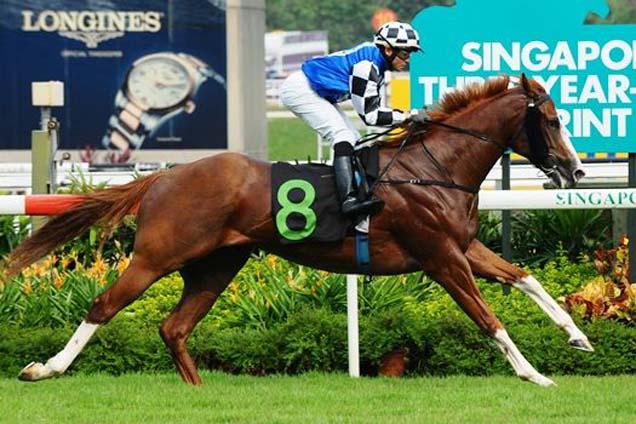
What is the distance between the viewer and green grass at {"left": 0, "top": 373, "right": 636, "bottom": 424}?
724 cm

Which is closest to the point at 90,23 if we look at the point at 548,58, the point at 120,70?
the point at 120,70

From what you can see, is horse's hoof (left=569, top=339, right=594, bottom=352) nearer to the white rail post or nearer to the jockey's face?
the white rail post

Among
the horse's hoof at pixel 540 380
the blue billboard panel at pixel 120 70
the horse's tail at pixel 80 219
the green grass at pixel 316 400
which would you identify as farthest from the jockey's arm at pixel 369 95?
the blue billboard panel at pixel 120 70

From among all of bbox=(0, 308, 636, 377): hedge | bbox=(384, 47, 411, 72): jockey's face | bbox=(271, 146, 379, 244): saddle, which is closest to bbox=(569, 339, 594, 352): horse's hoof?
bbox=(0, 308, 636, 377): hedge

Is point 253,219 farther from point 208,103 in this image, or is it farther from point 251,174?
point 208,103

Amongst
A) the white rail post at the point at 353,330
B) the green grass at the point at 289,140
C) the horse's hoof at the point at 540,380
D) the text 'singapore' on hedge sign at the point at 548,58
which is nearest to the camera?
the horse's hoof at the point at 540,380

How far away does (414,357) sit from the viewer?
908cm

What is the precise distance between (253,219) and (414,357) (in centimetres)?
132

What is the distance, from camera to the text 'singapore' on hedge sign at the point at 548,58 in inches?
408

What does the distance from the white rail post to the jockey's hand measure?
0.97 metres

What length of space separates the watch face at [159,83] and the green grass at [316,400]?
16629 mm

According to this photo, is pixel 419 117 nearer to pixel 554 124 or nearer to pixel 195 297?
pixel 554 124

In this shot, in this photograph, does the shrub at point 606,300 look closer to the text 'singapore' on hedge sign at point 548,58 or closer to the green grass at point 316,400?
the green grass at point 316,400

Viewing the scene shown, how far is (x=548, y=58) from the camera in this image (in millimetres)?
10422
